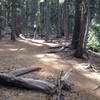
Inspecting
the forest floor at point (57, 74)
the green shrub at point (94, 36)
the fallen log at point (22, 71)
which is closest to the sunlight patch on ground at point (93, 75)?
the forest floor at point (57, 74)

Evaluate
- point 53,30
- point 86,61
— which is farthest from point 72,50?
point 53,30

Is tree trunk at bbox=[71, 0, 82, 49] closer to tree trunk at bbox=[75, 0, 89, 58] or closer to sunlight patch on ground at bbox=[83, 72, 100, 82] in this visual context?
tree trunk at bbox=[75, 0, 89, 58]

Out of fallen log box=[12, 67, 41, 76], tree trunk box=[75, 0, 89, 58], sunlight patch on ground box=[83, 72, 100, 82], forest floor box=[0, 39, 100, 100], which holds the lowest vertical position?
sunlight patch on ground box=[83, 72, 100, 82]

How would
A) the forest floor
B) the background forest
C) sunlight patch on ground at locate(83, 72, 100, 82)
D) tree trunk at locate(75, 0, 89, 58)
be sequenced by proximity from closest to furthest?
the forest floor, sunlight patch on ground at locate(83, 72, 100, 82), tree trunk at locate(75, 0, 89, 58), the background forest

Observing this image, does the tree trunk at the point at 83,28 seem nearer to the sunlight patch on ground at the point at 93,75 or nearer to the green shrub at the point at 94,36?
the sunlight patch on ground at the point at 93,75

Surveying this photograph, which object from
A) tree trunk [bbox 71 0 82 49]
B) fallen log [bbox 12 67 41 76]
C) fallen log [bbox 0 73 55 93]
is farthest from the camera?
tree trunk [bbox 71 0 82 49]

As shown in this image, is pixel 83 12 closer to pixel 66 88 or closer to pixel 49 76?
pixel 49 76

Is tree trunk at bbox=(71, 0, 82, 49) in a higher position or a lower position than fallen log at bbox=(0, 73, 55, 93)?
higher

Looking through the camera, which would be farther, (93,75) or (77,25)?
(77,25)

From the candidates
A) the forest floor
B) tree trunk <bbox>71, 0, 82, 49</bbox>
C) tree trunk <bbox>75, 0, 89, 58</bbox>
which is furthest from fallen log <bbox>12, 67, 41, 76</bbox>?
tree trunk <bbox>71, 0, 82, 49</bbox>

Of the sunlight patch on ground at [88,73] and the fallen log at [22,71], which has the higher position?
the fallen log at [22,71]

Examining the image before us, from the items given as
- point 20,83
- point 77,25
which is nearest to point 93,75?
point 20,83

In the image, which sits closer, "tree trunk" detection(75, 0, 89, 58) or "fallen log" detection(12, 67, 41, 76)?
"fallen log" detection(12, 67, 41, 76)

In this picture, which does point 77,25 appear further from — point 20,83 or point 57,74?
point 20,83
